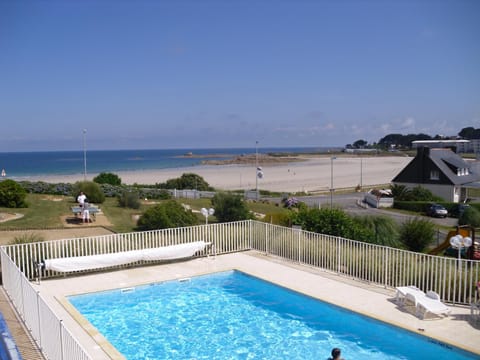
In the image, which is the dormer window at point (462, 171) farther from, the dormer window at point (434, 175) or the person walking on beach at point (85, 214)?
the person walking on beach at point (85, 214)

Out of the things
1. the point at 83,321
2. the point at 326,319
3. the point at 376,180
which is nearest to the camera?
the point at 83,321

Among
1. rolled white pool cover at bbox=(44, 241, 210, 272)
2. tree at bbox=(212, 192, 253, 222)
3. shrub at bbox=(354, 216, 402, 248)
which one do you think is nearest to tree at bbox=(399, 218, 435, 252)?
shrub at bbox=(354, 216, 402, 248)

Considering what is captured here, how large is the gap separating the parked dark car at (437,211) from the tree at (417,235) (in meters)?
19.6

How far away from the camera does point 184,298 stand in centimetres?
1259

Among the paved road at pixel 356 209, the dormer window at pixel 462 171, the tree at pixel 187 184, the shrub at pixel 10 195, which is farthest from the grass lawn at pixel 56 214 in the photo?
the dormer window at pixel 462 171

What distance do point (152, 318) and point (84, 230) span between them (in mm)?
9011

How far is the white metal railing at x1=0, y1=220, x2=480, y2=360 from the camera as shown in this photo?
860 centimetres

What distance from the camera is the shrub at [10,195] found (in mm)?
22516

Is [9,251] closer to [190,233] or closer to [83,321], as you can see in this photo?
[83,321]

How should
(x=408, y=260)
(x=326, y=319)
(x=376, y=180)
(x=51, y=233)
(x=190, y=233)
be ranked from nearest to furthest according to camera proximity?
(x=326, y=319), (x=408, y=260), (x=190, y=233), (x=51, y=233), (x=376, y=180)

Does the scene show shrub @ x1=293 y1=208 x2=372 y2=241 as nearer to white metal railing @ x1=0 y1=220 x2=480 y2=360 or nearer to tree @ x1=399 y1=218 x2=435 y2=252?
white metal railing @ x1=0 y1=220 x2=480 y2=360

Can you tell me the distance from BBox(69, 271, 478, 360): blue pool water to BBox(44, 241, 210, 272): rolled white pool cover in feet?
4.69

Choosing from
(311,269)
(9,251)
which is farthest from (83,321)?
(311,269)

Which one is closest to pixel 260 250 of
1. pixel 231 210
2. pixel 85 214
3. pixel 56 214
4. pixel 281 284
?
pixel 281 284
